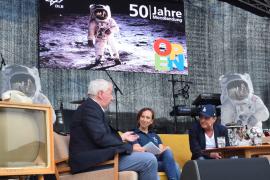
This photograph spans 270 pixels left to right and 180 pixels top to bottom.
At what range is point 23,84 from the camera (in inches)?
243

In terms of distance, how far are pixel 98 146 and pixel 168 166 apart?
0.94 m

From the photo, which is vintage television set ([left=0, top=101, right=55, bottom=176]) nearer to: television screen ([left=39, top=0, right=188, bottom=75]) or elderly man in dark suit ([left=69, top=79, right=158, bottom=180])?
elderly man in dark suit ([left=69, top=79, right=158, bottom=180])

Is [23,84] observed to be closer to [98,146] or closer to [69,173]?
[69,173]

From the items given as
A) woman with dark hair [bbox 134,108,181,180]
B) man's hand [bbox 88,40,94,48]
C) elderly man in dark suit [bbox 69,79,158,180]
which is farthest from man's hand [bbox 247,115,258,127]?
elderly man in dark suit [bbox 69,79,158,180]

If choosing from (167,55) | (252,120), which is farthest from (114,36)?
(252,120)

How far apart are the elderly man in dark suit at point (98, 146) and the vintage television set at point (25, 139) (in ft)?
2.04

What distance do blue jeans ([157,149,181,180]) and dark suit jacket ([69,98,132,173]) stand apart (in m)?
0.78

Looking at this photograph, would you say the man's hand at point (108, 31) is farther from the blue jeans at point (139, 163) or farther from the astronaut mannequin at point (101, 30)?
the blue jeans at point (139, 163)

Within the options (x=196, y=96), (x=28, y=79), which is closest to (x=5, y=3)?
(x=28, y=79)

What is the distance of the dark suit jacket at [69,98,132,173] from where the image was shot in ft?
12.4

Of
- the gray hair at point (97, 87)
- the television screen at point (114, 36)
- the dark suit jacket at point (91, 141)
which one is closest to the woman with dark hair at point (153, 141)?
the dark suit jacket at point (91, 141)

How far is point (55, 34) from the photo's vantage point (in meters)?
6.75

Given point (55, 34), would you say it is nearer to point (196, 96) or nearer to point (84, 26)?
point (84, 26)

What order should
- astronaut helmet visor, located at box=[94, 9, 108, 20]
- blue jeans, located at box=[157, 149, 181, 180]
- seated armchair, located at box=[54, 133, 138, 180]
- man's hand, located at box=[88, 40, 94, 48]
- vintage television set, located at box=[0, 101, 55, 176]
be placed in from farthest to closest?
astronaut helmet visor, located at box=[94, 9, 108, 20] → man's hand, located at box=[88, 40, 94, 48] → blue jeans, located at box=[157, 149, 181, 180] → seated armchair, located at box=[54, 133, 138, 180] → vintage television set, located at box=[0, 101, 55, 176]
